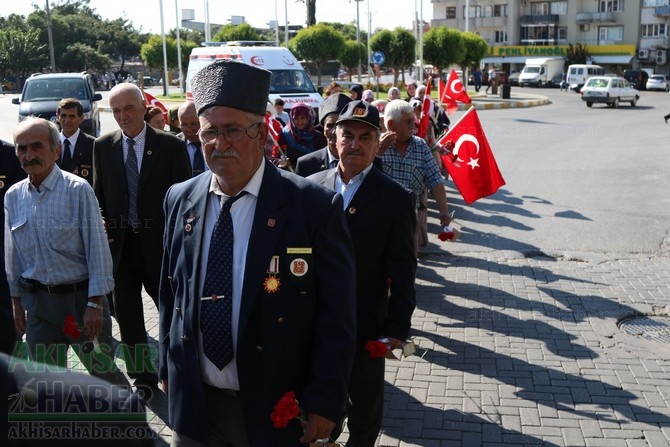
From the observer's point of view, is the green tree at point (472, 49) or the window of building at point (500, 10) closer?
the green tree at point (472, 49)

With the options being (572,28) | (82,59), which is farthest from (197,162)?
(572,28)

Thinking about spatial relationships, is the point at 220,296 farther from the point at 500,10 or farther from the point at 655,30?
the point at 500,10

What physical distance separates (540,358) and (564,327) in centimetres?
90

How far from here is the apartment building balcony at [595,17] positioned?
77938 millimetres

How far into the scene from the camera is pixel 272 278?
2.89 meters

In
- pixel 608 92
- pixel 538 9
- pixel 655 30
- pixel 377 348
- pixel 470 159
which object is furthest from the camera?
pixel 538 9

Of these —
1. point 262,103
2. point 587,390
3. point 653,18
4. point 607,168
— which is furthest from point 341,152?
point 653,18

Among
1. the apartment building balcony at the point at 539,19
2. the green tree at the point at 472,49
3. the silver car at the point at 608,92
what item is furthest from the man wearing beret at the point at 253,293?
the apartment building balcony at the point at 539,19

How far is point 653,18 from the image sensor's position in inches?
3034

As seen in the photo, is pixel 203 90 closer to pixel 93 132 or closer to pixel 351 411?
pixel 351 411

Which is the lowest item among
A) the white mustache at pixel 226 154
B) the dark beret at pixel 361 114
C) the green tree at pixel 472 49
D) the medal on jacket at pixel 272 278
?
the medal on jacket at pixel 272 278

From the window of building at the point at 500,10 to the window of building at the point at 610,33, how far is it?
32.4ft

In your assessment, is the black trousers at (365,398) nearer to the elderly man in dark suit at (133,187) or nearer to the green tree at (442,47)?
the elderly man in dark suit at (133,187)

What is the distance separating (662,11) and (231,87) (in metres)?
81.7
